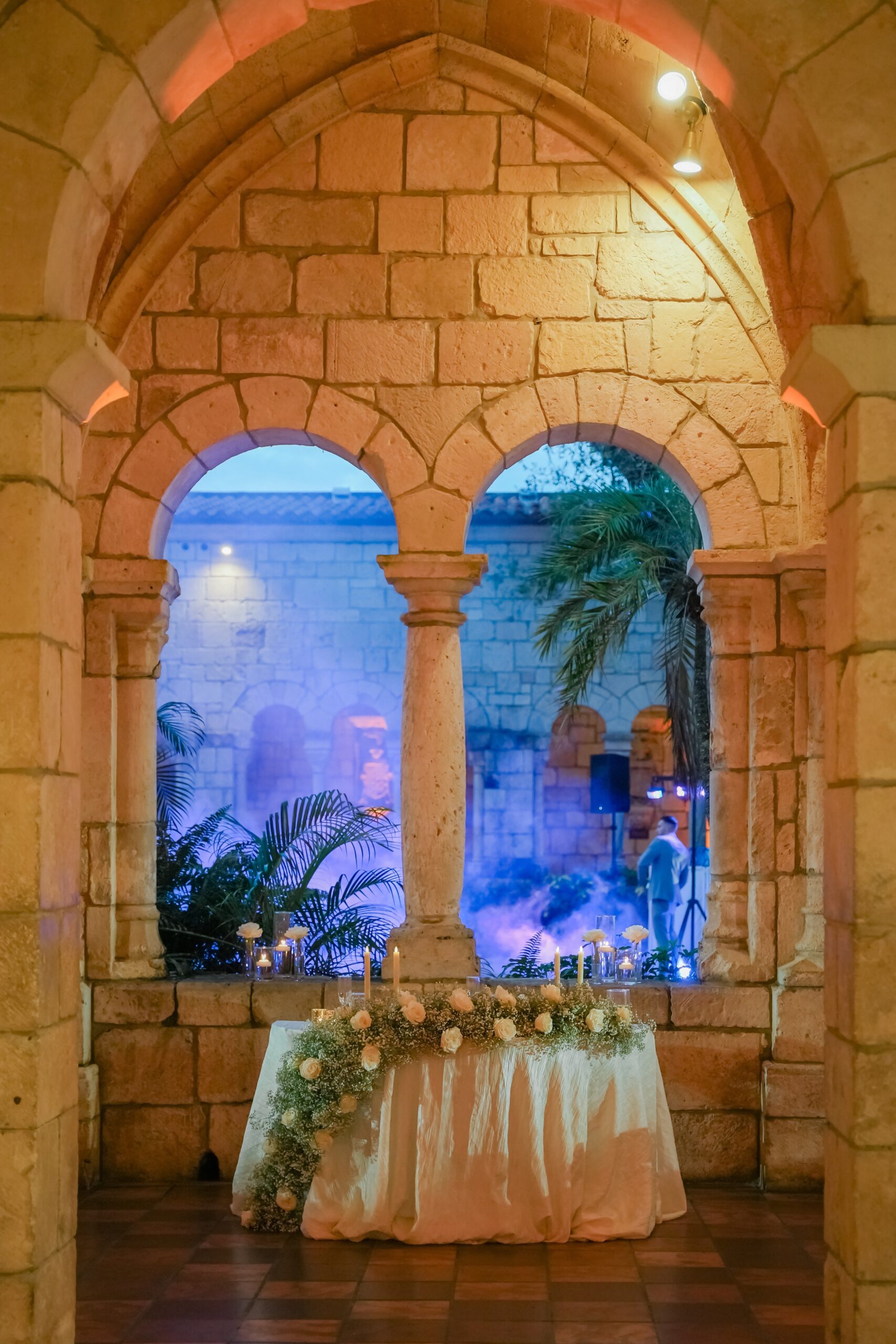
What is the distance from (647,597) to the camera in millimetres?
7195

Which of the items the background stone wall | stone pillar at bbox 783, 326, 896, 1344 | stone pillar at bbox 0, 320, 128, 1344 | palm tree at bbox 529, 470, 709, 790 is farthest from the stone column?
the background stone wall

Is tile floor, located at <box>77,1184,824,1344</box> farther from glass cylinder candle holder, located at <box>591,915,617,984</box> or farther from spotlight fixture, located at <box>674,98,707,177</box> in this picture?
spotlight fixture, located at <box>674,98,707,177</box>

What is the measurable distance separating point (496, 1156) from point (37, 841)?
7.09ft

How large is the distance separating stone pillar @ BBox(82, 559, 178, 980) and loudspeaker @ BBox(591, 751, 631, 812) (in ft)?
20.4

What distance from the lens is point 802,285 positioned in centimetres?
307

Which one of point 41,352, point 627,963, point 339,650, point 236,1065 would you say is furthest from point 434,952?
point 339,650

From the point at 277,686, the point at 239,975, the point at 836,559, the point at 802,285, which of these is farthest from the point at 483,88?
the point at 277,686

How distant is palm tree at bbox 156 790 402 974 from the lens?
5.60 m

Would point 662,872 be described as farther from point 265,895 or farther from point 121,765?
point 121,765

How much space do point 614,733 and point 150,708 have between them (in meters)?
6.18

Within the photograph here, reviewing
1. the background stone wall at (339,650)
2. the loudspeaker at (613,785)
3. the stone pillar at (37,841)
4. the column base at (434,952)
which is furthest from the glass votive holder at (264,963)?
the loudspeaker at (613,785)

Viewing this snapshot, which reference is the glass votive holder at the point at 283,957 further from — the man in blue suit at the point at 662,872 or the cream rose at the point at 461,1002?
the man in blue suit at the point at 662,872

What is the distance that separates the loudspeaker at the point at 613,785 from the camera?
35.7 ft

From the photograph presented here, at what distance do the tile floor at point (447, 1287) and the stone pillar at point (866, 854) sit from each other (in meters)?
1.07
